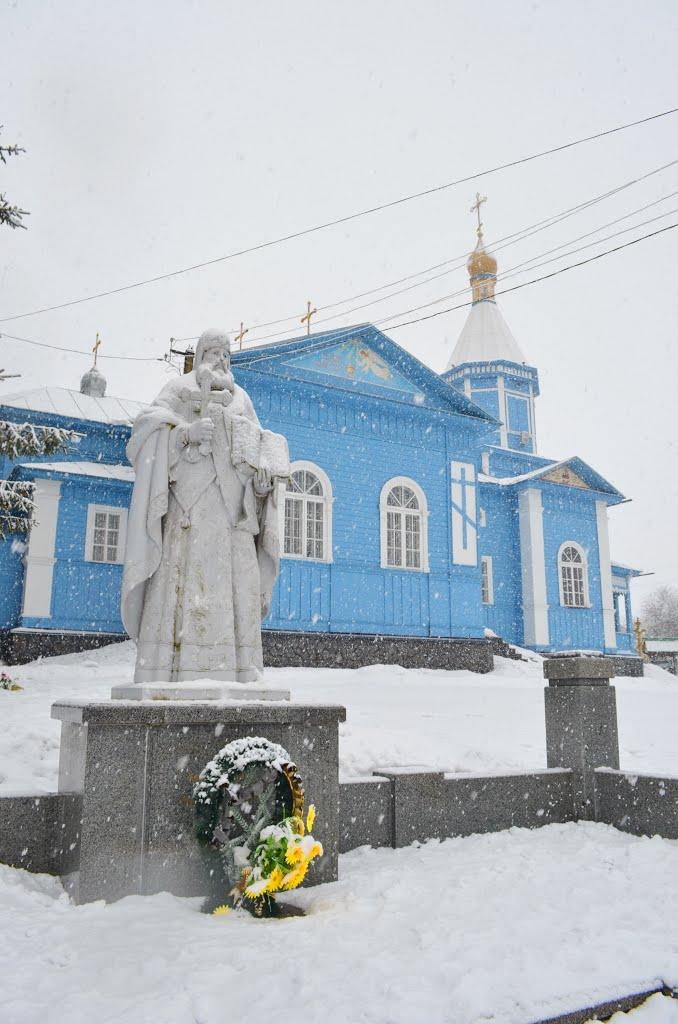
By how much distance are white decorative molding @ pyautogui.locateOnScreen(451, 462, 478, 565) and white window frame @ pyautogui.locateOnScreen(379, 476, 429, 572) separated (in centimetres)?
81

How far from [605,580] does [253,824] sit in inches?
841

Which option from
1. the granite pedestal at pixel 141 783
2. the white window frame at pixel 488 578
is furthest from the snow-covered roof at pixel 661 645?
the granite pedestal at pixel 141 783

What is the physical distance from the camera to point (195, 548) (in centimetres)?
470

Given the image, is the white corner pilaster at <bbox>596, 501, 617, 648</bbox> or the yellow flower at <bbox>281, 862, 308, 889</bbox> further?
the white corner pilaster at <bbox>596, 501, 617, 648</bbox>

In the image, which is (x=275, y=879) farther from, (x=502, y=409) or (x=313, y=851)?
(x=502, y=409)

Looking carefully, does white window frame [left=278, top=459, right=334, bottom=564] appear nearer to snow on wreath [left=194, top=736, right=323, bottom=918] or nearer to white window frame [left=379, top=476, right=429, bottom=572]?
white window frame [left=379, top=476, right=429, bottom=572]

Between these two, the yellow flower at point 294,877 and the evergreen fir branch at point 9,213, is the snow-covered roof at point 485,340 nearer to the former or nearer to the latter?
Result: the evergreen fir branch at point 9,213

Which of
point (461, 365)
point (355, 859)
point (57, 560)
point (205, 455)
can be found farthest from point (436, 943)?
point (461, 365)

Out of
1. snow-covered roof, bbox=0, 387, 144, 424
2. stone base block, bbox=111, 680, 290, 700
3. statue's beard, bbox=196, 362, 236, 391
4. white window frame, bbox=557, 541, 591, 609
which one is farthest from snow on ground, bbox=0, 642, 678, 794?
snow-covered roof, bbox=0, 387, 144, 424

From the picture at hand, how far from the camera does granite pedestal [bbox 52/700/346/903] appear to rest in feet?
12.5

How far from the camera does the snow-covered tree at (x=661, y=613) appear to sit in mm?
81000

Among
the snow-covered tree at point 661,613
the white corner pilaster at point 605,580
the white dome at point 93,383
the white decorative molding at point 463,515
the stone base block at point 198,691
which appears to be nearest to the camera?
the stone base block at point 198,691

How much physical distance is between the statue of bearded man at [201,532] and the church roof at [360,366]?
437 inches

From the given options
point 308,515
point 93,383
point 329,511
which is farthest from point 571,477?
point 93,383
